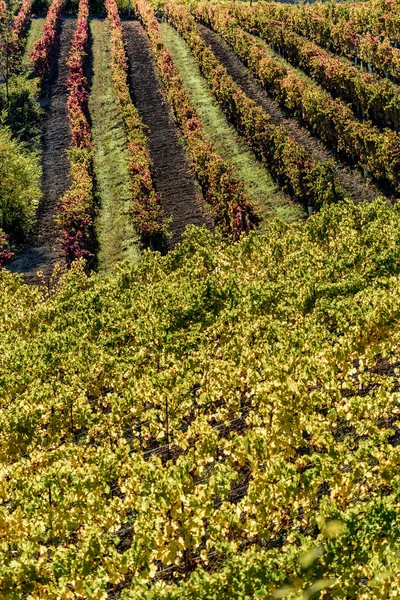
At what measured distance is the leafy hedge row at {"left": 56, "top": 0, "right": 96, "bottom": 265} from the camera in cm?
3675

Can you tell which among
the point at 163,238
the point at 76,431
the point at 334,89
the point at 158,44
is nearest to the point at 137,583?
the point at 76,431

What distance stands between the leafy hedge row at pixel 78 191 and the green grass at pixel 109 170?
0.82m

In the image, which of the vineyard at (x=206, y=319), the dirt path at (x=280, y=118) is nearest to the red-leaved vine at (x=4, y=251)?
the vineyard at (x=206, y=319)

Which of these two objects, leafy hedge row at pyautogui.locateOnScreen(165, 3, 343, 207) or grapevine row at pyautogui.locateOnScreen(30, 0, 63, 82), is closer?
leafy hedge row at pyautogui.locateOnScreen(165, 3, 343, 207)

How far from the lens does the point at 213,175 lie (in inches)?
1510

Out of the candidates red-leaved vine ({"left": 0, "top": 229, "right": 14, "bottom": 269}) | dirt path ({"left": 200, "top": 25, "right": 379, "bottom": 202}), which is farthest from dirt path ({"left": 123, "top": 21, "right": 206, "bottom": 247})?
red-leaved vine ({"left": 0, "top": 229, "right": 14, "bottom": 269})

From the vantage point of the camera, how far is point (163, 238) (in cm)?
3669

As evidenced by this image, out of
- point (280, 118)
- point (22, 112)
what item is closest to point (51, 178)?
point (22, 112)

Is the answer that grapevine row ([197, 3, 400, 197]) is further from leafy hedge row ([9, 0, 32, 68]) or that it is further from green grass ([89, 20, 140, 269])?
leafy hedge row ([9, 0, 32, 68])

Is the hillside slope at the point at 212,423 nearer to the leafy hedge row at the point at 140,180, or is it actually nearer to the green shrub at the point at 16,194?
the leafy hedge row at the point at 140,180

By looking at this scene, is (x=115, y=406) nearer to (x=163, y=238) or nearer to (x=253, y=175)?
(x=163, y=238)

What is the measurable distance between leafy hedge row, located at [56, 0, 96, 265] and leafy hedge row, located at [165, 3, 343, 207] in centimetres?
1223

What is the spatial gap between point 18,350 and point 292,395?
38.0 feet

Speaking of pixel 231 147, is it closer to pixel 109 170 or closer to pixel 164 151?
pixel 164 151
